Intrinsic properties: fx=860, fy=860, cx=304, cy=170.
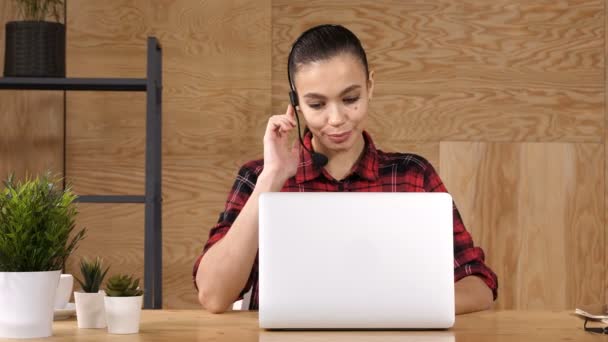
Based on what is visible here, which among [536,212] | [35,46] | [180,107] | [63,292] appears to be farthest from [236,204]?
[536,212]

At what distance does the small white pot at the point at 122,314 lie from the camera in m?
1.41

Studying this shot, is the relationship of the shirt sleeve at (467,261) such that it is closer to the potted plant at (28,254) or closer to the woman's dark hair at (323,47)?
the woman's dark hair at (323,47)

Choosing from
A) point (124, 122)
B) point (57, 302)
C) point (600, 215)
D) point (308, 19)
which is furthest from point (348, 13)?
point (57, 302)

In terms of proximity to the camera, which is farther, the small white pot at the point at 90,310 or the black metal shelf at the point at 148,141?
the black metal shelf at the point at 148,141

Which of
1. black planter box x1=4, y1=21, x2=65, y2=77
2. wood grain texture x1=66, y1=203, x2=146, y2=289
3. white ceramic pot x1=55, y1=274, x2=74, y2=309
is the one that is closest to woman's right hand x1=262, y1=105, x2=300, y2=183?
white ceramic pot x1=55, y1=274, x2=74, y2=309

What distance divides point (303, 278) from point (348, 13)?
2109 millimetres

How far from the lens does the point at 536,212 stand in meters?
3.34

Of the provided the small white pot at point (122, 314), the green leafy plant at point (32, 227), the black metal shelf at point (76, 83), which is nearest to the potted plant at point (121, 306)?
the small white pot at point (122, 314)

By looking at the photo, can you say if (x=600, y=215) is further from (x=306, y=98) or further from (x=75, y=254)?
(x=75, y=254)

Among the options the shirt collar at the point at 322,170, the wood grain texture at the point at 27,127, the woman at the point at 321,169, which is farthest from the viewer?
the wood grain texture at the point at 27,127

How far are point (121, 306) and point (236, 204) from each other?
74 cm

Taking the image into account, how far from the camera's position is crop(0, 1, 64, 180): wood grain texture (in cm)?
325

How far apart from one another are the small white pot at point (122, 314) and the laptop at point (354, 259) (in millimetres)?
223

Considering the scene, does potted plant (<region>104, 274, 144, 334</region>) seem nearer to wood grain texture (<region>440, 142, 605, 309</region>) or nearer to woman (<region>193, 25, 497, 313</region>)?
woman (<region>193, 25, 497, 313</region>)
